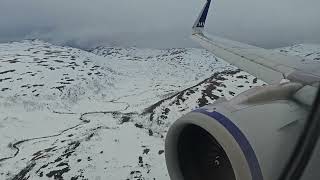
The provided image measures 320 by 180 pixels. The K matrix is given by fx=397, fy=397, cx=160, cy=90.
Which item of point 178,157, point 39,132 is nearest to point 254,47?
point 178,157

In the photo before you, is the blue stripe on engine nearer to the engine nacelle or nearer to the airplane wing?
the engine nacelle

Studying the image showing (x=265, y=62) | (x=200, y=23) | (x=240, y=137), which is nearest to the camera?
(x=240, y=137)

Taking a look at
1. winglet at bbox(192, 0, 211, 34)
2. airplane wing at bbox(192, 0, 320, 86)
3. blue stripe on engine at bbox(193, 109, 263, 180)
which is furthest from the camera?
winglet at bbox(192, 0, 211, 34)

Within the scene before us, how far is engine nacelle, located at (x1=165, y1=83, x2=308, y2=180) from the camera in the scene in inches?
190

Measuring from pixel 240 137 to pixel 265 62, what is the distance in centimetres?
828

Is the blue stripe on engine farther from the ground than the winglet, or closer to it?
farther from the ground

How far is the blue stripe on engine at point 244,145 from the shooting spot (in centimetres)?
→ 476

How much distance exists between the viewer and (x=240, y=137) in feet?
16.7

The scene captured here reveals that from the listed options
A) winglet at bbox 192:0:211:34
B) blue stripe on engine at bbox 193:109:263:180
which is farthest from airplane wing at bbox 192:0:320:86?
winglet at bbox 192:0:211:34

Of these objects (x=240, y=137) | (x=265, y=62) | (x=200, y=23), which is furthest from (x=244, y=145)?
(x=200, y=23)

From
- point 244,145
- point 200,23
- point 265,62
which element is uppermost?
point 244,145

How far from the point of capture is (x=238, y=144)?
5.02 meters

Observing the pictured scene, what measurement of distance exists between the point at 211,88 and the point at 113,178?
172 ft

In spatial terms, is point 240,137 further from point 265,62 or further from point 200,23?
point 200,23
